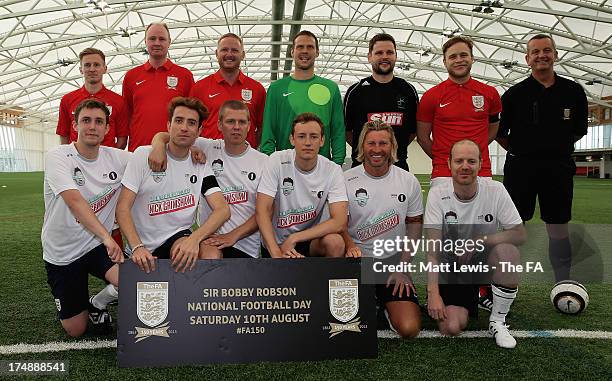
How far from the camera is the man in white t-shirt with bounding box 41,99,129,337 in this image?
3.39 meters

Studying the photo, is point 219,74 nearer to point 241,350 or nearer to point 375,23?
point 241,350

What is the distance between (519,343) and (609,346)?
0.52 m

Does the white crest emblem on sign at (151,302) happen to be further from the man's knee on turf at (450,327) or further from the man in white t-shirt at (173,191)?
the man's knee on turf at (450,327)

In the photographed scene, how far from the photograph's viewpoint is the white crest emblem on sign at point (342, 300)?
298 centimetres

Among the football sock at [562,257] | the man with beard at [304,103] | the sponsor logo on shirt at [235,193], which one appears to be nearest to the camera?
the sponsor logo on shirt at [235,193]

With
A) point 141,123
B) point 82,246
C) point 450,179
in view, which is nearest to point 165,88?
point 141,123

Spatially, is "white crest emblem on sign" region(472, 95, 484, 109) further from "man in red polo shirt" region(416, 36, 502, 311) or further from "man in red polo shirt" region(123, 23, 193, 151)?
"man in red polo shirt" region(123, 23, 193, 151)

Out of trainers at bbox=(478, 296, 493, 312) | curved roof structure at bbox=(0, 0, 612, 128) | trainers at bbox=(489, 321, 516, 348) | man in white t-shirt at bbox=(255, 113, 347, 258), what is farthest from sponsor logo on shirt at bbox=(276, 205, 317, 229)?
curved roof structure at bbox=(0, 0, 612, 128)

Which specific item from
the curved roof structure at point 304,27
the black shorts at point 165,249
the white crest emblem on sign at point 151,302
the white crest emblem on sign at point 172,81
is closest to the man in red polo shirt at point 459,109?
the black shorts at point 165,249

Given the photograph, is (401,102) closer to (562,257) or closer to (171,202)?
(562,257)

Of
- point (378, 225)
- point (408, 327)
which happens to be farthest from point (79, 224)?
point (408, 327)

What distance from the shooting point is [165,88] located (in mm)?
4594

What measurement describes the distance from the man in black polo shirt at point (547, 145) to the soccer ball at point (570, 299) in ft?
1.52

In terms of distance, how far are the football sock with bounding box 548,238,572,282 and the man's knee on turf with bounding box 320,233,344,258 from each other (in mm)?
2106
